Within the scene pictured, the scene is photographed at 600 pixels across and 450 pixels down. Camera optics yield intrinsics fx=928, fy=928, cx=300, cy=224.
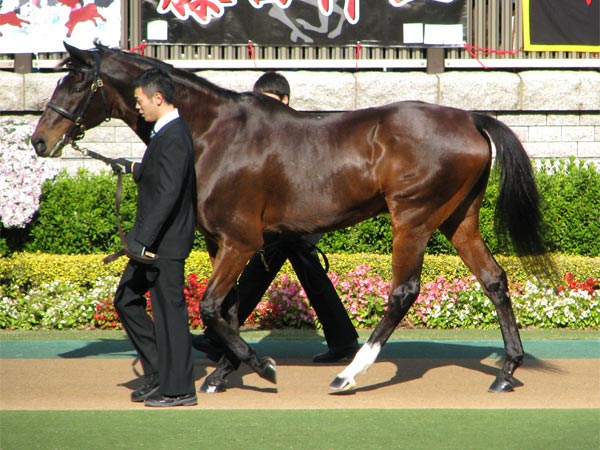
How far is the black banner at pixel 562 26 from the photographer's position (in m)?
11.0

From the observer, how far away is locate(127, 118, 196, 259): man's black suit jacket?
5188 mm

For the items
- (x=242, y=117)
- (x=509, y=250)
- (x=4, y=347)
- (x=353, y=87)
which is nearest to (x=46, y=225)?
(x=4, y=347)

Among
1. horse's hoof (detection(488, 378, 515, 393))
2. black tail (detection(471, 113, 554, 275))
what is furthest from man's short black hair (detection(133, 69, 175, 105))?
horse's hoof (detection(488, 378, 515, 393))

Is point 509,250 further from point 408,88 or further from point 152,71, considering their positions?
point 408,88

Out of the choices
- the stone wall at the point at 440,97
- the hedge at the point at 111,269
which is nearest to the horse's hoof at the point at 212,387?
the hedge at the point at 111,269

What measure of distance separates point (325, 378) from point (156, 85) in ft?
7.40

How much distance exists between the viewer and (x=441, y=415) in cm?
512

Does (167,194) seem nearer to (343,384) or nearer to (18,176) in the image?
(343,384)

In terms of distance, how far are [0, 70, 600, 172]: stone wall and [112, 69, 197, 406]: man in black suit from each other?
5.39 metres

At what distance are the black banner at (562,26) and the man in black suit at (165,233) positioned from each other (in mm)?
6720

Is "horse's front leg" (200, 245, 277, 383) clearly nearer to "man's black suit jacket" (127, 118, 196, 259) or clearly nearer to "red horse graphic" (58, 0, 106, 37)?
"man's black suit jacket" (127, 118, 196, 259)

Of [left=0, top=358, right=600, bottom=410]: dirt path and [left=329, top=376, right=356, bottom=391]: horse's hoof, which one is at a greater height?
[left=329, top=376, right=356, bottom=391]: horse's hoof

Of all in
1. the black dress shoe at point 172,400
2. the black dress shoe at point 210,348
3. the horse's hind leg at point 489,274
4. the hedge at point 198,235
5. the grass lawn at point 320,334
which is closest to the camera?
the black dress shoe at point 172,400

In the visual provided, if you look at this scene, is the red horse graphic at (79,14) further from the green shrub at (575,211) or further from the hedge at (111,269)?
the green shrub at (575,211)
